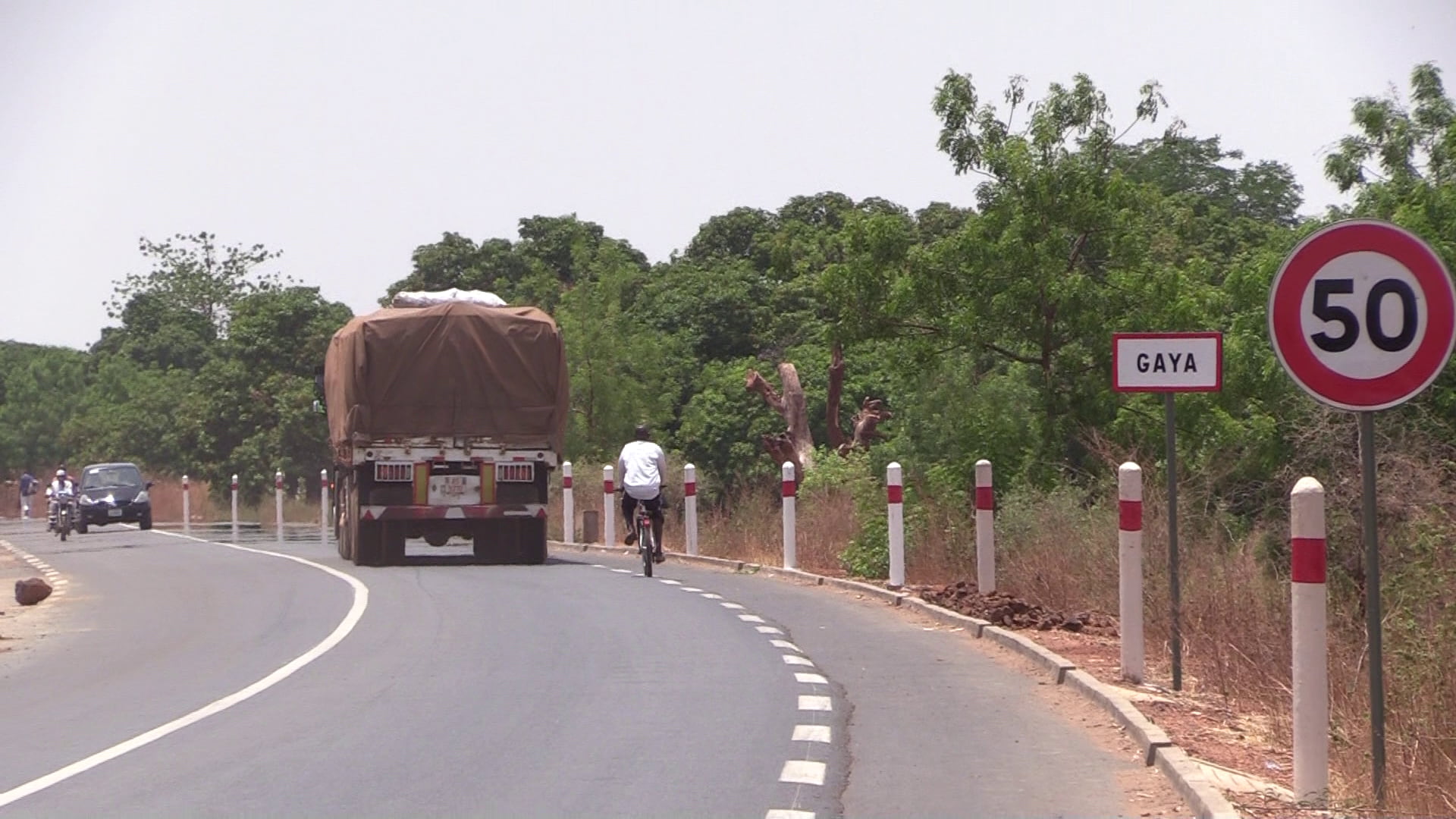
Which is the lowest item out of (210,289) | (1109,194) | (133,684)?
(133,684)

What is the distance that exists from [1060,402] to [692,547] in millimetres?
6852

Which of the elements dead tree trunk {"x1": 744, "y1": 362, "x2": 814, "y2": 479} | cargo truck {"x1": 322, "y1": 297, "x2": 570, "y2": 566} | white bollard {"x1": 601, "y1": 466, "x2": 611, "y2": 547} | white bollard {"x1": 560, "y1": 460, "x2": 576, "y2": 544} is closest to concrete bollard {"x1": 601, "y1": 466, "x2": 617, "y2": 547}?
white bollard {"x1": 601, "y1": 466, "x2": 611, "y2": 547}

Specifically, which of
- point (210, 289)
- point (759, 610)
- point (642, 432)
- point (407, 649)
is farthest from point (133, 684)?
point (210, 289)

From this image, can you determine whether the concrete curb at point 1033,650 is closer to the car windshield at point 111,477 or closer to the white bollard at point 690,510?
the white bollard at point 690,510

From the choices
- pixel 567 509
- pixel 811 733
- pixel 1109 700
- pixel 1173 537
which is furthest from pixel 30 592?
pixel 1109 700

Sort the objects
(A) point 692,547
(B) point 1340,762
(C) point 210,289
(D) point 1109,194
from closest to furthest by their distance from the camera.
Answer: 1. (B) point 1340,762
2. (D) point 1109,194
3. (A) point 692,547
4. (C) point 210,289

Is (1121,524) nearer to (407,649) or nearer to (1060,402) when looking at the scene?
(407,649)

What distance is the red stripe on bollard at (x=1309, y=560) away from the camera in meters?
7.98

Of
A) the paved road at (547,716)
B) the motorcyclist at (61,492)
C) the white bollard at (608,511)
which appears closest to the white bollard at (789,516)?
the paved road at (547,716)

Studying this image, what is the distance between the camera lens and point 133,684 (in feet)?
43.3

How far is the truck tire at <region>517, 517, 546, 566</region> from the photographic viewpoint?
25.5 m

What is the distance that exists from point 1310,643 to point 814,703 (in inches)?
156

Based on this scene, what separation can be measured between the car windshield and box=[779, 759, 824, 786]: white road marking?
4164 centimetres

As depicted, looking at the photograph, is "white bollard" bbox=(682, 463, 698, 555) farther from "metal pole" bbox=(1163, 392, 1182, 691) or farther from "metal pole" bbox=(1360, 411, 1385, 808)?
"metal pole" bbox=(1360, 411, 1385, 808)
